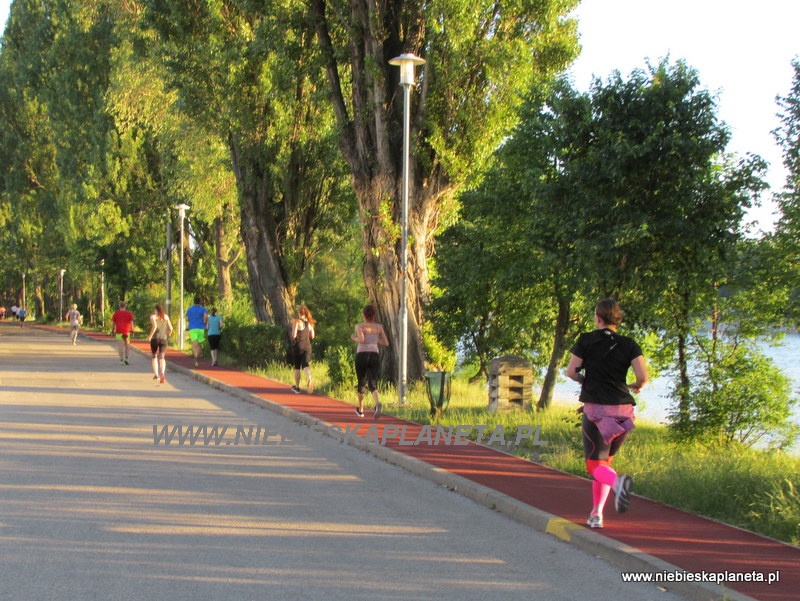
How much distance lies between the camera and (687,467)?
989 centimetres

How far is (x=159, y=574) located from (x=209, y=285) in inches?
1559

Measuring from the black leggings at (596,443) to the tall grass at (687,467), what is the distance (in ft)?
4.06

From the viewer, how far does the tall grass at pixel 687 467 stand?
7867 mm

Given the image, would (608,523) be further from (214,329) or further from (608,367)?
(214,329)

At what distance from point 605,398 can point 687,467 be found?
2.99 metres

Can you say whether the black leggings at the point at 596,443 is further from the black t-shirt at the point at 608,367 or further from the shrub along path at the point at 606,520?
the shrub along path at the point at 606,520

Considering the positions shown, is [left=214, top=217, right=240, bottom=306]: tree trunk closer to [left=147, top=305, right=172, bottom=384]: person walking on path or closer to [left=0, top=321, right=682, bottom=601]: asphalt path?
[left=147, top=305, right=172, bottom=384]: person walking on path

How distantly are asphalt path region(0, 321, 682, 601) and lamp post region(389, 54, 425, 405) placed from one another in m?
3.38

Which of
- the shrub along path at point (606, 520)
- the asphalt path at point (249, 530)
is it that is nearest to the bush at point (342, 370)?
the shrub along path at point (606, 520)

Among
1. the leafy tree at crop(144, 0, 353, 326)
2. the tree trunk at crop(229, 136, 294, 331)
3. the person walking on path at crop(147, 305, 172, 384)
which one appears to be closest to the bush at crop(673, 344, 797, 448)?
the leafy tree at crop(144, 0, 353, 326)

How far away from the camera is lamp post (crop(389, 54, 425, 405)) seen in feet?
50.6

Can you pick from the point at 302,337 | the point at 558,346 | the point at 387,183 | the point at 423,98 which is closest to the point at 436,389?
the point at 558,346

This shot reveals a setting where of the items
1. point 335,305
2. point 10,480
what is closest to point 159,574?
point 10,480

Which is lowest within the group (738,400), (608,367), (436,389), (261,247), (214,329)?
(436,389)
